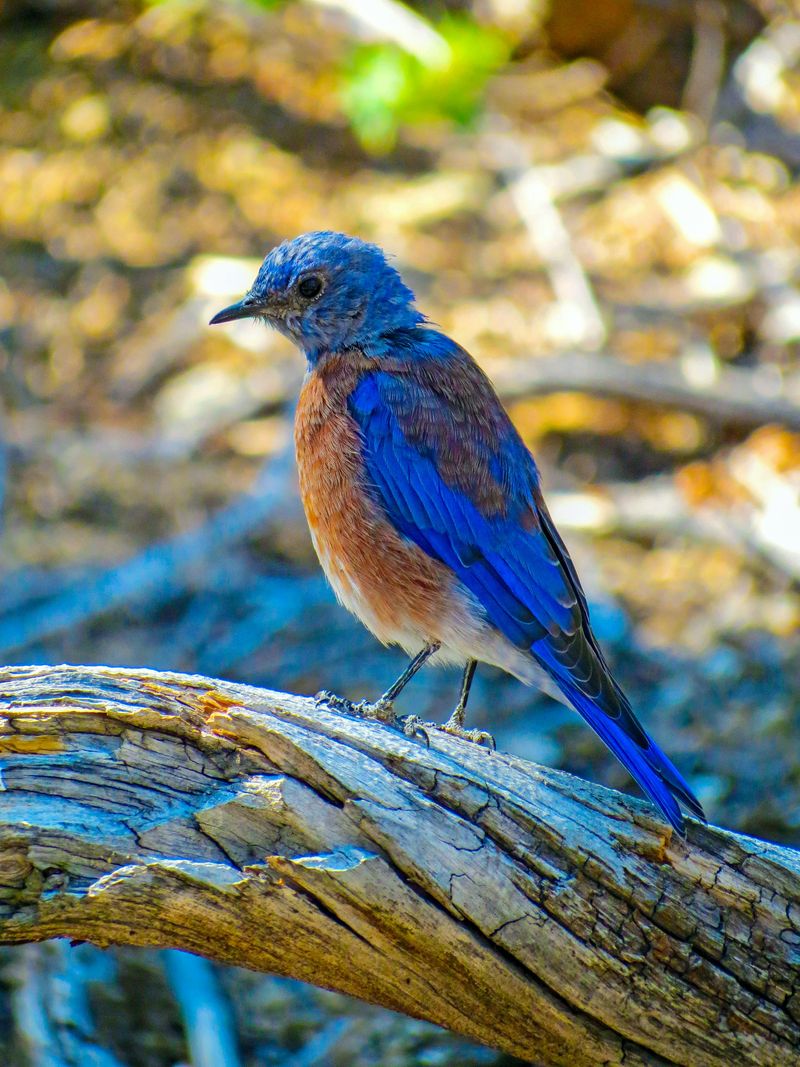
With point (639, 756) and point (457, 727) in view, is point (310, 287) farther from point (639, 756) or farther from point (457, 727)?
point (639, 756)

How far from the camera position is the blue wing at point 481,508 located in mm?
3861

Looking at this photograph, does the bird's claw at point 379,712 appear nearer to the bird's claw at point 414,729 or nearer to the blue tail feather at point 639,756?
the bird's claw at point 414,729

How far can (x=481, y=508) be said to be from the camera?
409cm

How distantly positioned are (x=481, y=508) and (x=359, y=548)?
410 mm

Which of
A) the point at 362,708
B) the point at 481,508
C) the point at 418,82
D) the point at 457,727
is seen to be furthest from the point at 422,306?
the point at 362,708

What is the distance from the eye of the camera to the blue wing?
386 cm

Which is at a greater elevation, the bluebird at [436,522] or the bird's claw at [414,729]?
the bluebird at [436,522]

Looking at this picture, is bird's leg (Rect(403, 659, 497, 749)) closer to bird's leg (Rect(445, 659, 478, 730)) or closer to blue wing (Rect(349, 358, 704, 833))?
bird's leg (Rect(445, 659, 478, 730))

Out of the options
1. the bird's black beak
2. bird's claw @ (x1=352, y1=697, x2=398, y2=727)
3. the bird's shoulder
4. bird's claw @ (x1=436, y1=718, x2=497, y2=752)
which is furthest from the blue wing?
the bird's black beak

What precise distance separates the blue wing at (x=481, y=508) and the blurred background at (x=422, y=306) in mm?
1504

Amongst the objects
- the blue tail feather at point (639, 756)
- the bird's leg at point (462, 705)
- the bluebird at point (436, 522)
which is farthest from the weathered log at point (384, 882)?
the bird's leg at point (462, 705)

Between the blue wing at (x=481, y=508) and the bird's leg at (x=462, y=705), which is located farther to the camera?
the bird's leg at (x=462, y=705)

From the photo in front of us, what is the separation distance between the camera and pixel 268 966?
10.4 ft

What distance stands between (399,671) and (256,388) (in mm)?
2364
